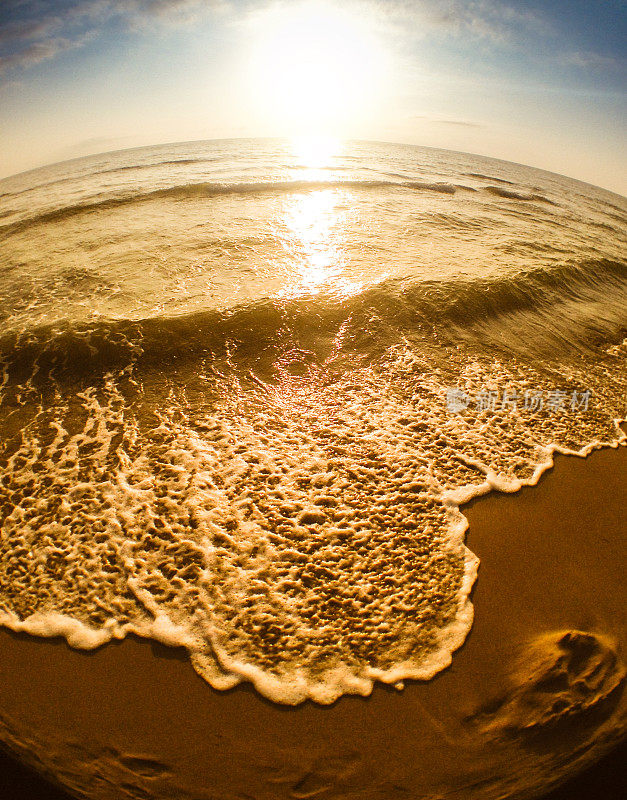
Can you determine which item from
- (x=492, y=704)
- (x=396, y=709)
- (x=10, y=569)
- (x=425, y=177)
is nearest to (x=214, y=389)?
(x=10, y=569)

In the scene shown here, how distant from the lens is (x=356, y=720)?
6.94ft

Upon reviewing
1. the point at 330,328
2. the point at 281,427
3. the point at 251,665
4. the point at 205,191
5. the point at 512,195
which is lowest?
the point at 251,665

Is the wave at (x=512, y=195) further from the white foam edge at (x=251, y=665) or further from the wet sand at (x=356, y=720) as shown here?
the white foam edge at (x=251, y=665)

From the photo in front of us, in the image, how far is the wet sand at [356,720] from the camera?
6.23 feet

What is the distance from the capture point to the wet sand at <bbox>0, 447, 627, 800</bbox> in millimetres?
1900

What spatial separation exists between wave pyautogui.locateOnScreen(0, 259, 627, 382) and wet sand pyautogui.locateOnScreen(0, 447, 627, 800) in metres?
3.54

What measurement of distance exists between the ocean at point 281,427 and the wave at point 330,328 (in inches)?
1.6

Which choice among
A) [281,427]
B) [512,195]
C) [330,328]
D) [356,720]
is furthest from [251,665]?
[512,195]

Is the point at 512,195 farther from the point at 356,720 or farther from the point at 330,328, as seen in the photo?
the point at 356,720

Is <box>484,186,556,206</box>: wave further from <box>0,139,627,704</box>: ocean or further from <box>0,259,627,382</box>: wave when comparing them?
<box>0,259,627,382</box>: wave

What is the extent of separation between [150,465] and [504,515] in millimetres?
3345

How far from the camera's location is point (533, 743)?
196cm

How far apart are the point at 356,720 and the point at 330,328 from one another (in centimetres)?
462

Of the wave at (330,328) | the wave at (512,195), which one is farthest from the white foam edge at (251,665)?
the wave at (512,195)
